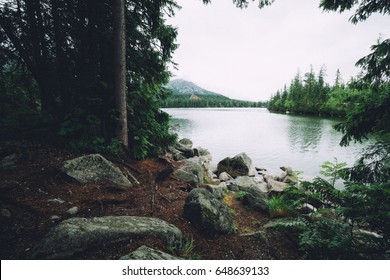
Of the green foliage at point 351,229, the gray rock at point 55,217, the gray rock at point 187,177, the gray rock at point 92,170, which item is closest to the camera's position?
the green foliage at point 351,229

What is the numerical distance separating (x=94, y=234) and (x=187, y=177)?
13.3 feet

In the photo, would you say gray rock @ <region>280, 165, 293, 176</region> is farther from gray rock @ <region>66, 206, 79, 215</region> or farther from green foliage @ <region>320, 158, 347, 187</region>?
gray rock @ <region>66, 206, 79, 215</region>

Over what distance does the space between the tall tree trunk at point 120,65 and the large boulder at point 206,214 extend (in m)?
3.22

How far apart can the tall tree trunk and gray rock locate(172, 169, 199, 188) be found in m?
2.01

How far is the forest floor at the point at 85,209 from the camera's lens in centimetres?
292

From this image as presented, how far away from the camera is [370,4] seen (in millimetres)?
4645

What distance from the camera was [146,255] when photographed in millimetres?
2641

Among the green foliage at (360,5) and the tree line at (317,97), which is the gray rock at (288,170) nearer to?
the green foliage at (360,5)

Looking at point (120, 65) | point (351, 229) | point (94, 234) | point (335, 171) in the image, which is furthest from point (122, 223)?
point (335, 171)

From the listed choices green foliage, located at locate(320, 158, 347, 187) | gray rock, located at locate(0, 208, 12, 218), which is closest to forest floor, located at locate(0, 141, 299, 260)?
gray rock, located at locate(0, 208, 12, 218)

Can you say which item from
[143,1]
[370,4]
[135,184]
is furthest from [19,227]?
[370,4]

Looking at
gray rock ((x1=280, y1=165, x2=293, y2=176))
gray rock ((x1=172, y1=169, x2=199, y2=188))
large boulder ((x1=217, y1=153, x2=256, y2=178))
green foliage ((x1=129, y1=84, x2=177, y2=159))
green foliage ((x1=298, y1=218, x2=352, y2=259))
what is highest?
green foliage ((x1=129, y1=84, x2=177, y2=159))

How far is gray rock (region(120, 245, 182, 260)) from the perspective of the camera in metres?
2.60

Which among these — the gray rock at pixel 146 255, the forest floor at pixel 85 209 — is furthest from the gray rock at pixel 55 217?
the gray rock at pixel 146 255
